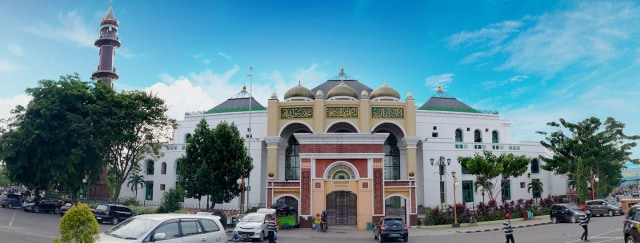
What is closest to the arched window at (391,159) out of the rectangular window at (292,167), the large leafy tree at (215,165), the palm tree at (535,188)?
the rectangular window at (292,167)

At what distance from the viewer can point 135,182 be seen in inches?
1656

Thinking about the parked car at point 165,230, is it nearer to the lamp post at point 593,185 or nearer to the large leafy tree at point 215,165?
the large leafy tree at point 215,165

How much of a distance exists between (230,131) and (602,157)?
33179 mm

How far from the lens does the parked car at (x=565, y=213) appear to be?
25516mm

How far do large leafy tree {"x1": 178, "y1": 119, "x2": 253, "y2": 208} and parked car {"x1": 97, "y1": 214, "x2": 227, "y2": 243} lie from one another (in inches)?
683

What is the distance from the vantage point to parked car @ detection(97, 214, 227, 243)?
8.48m

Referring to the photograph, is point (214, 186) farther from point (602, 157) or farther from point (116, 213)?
point (602, 157)

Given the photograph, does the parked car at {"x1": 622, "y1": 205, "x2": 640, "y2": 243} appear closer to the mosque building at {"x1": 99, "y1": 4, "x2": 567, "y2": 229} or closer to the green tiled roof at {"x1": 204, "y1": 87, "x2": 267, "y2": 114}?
the mosque building at {"x1": 99, "y1": 4, "x2": 567, "y2": 229}

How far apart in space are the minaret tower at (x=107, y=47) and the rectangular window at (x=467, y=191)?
140 ft

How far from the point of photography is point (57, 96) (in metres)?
31.9

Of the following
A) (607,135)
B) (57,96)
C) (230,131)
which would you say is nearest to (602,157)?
(607,135)

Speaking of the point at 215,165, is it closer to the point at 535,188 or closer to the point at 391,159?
the point at 391,159

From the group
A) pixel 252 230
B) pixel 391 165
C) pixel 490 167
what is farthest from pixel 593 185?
pixel 252 230

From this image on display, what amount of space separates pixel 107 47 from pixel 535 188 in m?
51.7
